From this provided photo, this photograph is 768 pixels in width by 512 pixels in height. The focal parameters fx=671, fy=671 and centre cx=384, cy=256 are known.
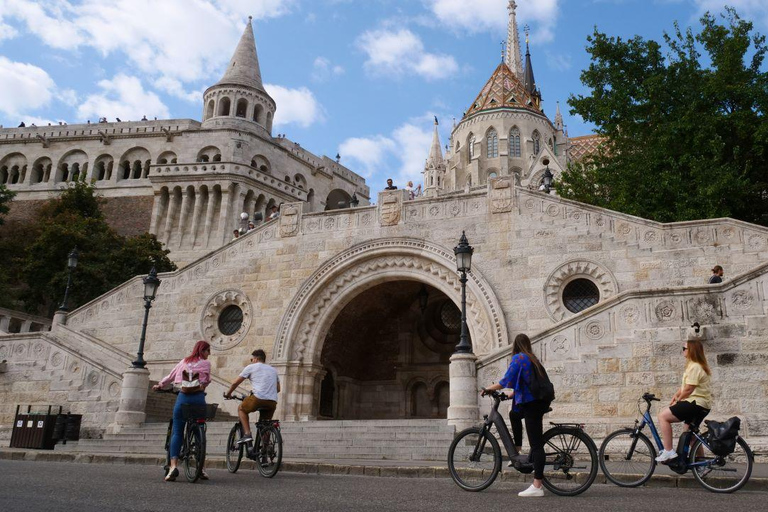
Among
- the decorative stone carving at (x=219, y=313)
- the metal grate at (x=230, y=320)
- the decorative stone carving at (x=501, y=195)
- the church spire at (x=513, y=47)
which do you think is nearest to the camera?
the decorative stone carving at (x=501, y=195)

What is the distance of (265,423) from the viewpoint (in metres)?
7.84

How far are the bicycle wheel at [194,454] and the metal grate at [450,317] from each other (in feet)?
44.7

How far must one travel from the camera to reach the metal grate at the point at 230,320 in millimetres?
18672

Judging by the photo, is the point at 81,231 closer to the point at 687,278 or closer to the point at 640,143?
the point at 640,143

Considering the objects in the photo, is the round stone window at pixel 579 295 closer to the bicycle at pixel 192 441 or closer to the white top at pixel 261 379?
Result: the white top at pixel 261 379

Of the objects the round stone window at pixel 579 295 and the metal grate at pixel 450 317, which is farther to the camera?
the metal grate at pixel 450 317

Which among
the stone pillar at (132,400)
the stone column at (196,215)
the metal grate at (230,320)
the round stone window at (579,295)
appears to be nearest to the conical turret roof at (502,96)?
the stone column at (196,215)

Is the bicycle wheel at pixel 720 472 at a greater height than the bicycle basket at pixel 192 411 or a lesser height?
lesser

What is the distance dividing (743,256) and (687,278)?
3.97 feet

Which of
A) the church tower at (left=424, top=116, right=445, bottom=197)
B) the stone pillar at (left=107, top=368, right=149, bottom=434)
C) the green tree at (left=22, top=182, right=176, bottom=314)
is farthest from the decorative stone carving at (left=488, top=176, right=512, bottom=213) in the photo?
the church tower at (left=424, top=116, right=445, bottom=197)

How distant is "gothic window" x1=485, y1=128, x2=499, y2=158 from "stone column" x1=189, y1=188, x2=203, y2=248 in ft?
113

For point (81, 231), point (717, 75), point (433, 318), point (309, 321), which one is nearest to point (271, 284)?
point (309, 321)

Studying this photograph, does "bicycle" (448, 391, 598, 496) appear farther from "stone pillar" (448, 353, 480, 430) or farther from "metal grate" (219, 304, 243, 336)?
"metal grate" (219, 304, 243, 336)

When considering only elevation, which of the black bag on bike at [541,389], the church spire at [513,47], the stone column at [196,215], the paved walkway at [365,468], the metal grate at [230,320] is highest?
the church spire at [513,47]
